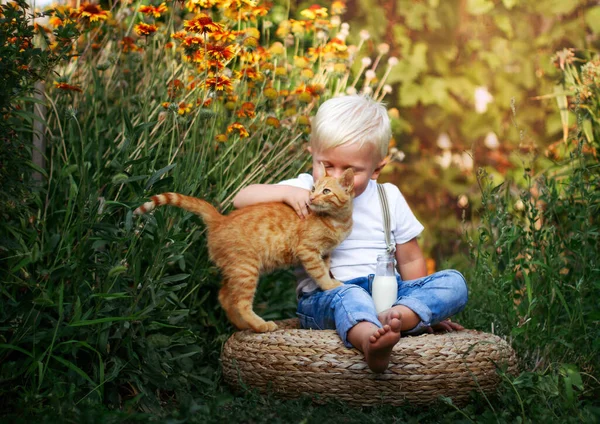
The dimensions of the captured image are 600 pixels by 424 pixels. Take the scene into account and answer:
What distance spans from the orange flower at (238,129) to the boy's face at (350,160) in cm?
33

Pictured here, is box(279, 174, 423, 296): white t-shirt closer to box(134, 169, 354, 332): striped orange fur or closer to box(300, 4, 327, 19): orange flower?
box(134, 169, 354, 332): striped orange fur

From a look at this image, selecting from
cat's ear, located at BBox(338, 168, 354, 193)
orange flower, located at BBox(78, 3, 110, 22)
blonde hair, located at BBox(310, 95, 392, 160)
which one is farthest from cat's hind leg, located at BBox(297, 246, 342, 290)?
orange flower, located at BBox(78, 3, 110, 22)

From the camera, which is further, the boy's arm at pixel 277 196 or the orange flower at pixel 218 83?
the boy's arm at pixel 277 196

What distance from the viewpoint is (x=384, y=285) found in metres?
2.93

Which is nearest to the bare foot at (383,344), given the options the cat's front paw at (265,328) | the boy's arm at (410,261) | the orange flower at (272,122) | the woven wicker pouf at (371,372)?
the woven wicker pouf at (371,372)

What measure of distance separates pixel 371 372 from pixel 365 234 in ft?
2.78

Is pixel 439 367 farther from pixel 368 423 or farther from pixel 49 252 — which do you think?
pixel 49 252

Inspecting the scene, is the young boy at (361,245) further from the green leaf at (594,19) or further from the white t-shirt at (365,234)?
the green leaf at (594,19)

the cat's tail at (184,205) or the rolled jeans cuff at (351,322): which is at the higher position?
the cat's tail at (184,205)

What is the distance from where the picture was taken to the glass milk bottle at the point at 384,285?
9.61 feet

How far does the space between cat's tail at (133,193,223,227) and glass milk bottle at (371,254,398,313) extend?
0.72 m

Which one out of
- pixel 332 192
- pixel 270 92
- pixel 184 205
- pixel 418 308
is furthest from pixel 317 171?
pixel 418 308

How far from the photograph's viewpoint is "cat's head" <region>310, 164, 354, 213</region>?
2.90 meters

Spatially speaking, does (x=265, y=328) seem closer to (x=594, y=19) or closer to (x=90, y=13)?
(x=90, y=13)
